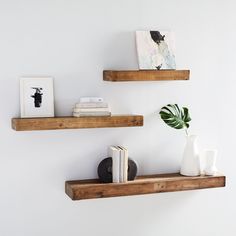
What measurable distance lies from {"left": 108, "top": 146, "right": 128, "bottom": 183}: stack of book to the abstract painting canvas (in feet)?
1.51

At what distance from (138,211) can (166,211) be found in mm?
179

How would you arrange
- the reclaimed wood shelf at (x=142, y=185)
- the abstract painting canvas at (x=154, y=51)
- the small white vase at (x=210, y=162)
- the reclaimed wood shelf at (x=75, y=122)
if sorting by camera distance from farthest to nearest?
the small white vase at (x=210, y=162) < the abstract painting canvas at (x=154, y=51) < the reclaimed wood shelf at (x=142, y=185) < the reclaimed wood shelf at (x=75, y=122)

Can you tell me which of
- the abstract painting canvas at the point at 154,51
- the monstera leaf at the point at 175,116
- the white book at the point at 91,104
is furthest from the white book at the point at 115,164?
the abstract painting canvas at the point at 154,51

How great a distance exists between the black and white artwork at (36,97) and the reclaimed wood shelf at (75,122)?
0.08 meters

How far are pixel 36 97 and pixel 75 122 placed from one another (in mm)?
235

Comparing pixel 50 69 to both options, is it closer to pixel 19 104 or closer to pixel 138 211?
pixel 19 104

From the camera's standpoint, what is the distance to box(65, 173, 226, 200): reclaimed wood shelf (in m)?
2.31

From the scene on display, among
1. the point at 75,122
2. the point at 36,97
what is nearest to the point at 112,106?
the point at 75,122

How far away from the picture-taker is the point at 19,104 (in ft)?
7.60

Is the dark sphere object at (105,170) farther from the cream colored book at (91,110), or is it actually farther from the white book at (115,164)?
the cream colored book at (91,110)

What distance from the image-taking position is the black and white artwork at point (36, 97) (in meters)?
2.30

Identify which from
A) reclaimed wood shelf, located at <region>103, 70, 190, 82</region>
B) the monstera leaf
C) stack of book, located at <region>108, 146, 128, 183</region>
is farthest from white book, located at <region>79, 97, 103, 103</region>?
the monstera leaf

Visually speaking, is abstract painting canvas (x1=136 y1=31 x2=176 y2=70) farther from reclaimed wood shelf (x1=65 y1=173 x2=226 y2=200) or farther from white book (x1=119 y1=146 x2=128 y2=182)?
reclaimed wood shelf (x1=65 y1=173 x2=226 y2=200)

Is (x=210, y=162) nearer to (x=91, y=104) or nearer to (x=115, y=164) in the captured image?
(x=115, y=164)
